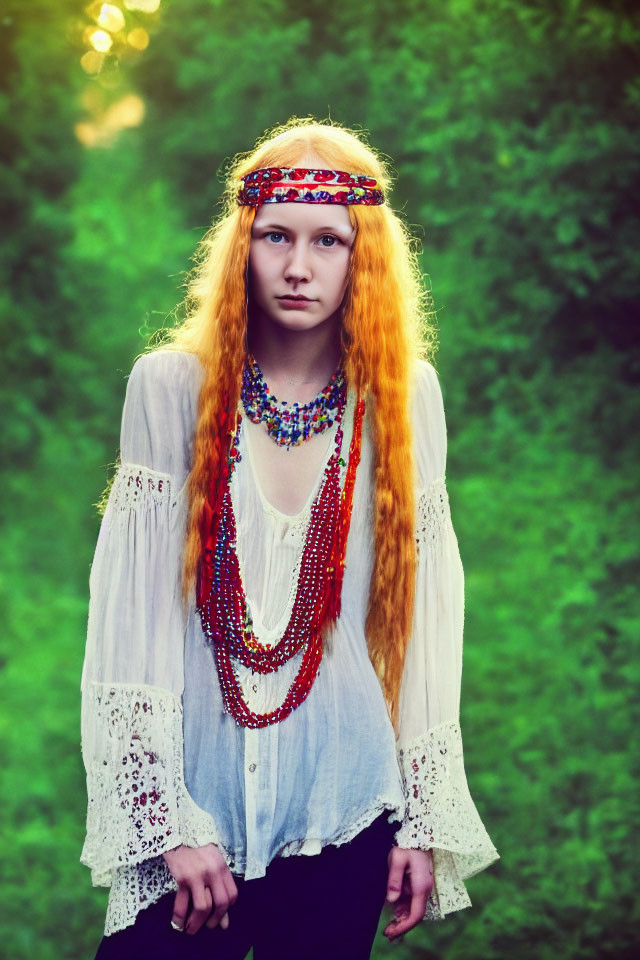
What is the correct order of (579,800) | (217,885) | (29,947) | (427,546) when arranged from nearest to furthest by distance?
(217,885) < (427,546) < (29,947) < (579,800)

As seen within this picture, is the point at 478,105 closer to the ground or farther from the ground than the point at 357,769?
farther from the ground

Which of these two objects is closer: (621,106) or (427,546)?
(427,546)

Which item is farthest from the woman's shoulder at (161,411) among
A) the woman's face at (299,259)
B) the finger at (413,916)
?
the finger at (413,916)

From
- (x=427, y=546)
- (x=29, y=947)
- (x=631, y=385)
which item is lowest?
(x=29, y=947)

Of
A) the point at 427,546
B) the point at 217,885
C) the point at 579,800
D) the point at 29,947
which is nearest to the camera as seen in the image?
the point at 217,885

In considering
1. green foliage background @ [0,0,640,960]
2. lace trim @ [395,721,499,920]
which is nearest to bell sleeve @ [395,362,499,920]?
lace trim @ [395,721,499,920]

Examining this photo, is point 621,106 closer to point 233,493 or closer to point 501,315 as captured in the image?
point 501,315

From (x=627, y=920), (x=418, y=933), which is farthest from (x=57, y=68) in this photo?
(x=627, y=920)

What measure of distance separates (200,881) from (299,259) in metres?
0.73

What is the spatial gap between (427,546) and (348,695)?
233mm

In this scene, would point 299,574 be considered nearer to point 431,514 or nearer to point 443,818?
point 431,514

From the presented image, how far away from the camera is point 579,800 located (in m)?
3.46

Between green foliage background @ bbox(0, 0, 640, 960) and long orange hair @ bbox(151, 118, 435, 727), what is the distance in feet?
6.26

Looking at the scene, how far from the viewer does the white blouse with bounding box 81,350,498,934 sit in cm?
147
